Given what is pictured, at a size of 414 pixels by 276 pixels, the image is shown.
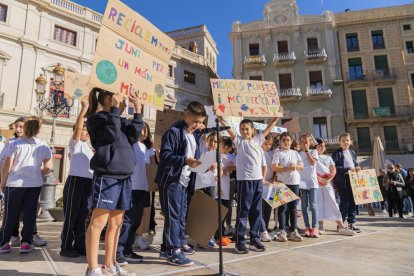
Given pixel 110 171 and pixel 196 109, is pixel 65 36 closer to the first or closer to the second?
pixel 196 109

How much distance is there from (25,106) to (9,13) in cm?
536

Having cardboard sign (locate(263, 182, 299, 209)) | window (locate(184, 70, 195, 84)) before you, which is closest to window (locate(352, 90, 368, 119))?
window (locate(184, 70, 195, 84))

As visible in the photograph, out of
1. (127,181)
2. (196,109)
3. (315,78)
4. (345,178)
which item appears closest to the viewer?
(127,181)

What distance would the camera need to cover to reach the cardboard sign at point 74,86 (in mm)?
5895

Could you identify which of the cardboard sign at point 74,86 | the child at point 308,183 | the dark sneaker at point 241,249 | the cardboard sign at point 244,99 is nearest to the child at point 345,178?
the child at point 308,183

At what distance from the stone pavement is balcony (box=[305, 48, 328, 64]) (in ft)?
73.5

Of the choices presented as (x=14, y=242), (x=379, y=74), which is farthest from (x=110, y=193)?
(x=379, y=74)

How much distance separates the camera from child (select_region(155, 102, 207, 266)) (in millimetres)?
2990

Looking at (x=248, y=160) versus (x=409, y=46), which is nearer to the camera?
(x=248, y=160)

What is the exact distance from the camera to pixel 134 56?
3188 millimetres

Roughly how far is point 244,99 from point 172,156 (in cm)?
199

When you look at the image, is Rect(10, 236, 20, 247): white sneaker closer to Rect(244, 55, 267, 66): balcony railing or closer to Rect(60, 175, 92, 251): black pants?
Rect(60, 175, 92, 251): black pants

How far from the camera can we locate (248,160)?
3.90 metres

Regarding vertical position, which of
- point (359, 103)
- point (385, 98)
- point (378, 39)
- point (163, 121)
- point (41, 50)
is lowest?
point (163, 121)
